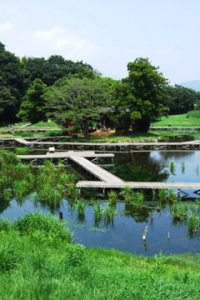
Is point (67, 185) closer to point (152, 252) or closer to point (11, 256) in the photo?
point (152, 252)

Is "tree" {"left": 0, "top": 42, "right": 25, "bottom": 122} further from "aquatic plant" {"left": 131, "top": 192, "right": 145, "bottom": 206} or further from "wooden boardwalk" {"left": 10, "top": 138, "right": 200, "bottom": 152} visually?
"aquatic plant" {"left": 131, "top": 192, "right": 145, "bottom": 206}

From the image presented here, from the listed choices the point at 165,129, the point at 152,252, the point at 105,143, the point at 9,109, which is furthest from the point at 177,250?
the point at 9,109

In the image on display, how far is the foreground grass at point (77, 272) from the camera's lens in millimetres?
7094

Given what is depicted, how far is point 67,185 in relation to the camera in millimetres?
20984

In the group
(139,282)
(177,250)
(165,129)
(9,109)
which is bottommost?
(177,250)

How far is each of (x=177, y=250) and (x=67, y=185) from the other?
376 inches

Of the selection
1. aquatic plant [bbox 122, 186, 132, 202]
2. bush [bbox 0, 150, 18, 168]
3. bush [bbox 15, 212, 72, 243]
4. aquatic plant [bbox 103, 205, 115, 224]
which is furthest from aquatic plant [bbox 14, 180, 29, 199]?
bush [bbox 0, 150, 18, 168]

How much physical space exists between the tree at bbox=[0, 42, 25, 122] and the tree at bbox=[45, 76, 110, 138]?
17.1m

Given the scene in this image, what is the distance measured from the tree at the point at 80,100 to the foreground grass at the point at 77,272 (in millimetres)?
27878

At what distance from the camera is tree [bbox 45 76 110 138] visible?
39.9 m

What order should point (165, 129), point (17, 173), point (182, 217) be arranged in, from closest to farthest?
point (182, 217) → point (17, 173) → point (165, 129)

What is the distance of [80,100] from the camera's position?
131ft

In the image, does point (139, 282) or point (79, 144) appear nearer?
point (139, 282)

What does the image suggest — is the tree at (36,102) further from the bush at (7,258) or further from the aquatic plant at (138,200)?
the bush at (7,258)
